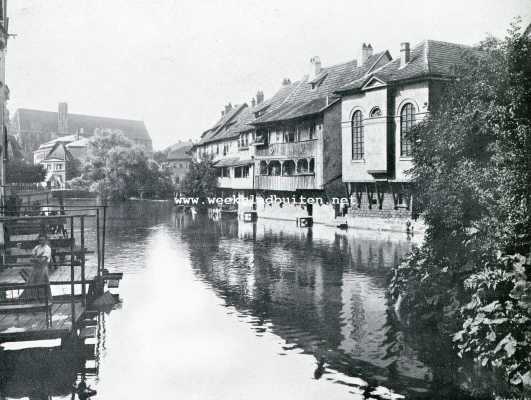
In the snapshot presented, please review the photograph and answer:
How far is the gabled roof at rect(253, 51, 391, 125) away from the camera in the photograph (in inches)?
1641

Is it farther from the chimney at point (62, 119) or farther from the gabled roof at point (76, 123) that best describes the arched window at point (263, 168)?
the chimney at point (62, 119)

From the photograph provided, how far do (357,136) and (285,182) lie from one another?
911 centimetres

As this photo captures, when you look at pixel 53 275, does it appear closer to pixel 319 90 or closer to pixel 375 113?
pixel 375 113

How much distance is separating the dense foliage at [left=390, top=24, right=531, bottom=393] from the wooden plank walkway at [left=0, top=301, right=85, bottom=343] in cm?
818

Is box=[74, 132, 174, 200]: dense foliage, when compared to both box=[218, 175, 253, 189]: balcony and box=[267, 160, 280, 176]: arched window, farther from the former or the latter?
box=[267, 160, 280, 176]: arched window

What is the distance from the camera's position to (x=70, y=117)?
13388cm

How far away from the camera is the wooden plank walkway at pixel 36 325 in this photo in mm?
10109

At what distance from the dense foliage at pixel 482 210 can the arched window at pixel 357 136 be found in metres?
23.1

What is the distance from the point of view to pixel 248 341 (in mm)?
12484

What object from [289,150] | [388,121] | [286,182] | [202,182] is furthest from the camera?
[202,182]

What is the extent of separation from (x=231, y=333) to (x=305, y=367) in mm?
2910

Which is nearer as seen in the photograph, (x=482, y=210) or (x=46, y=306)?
(x=46, y=306)

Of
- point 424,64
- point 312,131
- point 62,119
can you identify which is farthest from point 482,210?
point 62,119

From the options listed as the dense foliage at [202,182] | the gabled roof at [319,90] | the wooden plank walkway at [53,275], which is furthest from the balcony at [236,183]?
the wooden plank walkway at [53,275]
